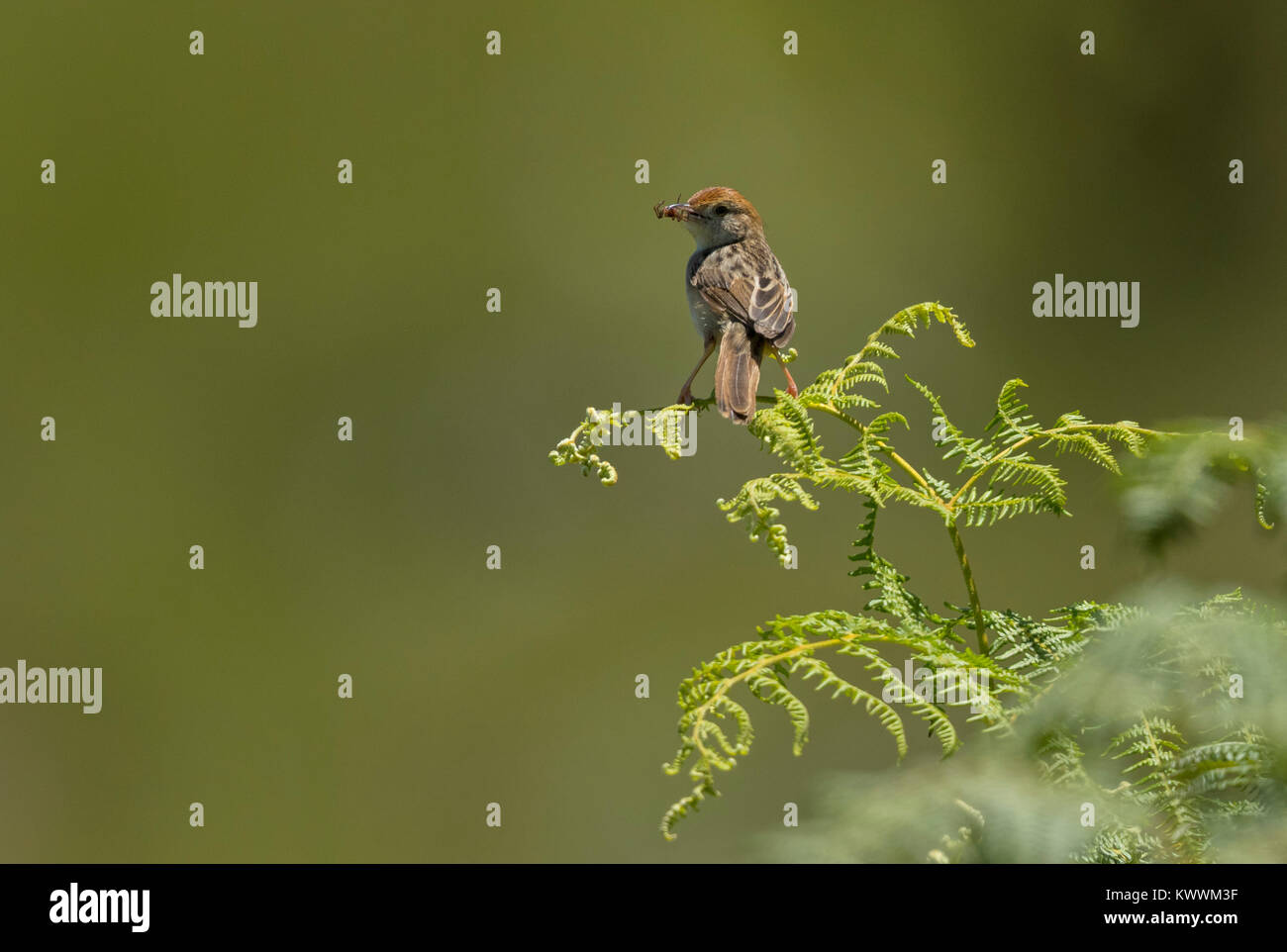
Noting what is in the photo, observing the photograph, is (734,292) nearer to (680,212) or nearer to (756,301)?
(756,301)

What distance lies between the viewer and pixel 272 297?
4742 mm

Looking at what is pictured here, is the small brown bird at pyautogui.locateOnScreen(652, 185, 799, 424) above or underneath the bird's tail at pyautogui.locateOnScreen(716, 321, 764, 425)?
above

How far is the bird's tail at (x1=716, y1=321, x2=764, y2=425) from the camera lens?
1677 millimetres

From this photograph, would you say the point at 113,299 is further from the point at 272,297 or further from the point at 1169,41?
the point at 1169,41

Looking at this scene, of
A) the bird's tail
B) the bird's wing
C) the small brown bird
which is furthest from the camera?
the bird's wing

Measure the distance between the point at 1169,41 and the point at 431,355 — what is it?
10.9ft

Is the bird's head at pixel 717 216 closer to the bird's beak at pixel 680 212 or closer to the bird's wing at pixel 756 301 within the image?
the bird's beak at pixel 680 212

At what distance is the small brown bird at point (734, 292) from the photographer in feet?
6.30

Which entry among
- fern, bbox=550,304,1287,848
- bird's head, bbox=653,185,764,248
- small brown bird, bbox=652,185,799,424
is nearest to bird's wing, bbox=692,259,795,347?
small brown bird, bbox=652,185,799,424

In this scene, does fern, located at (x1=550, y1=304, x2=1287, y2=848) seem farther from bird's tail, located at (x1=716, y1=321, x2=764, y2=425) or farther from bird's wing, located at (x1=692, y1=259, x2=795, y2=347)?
bird's wing, located at (x1=692, y1=259, x2=795, y2=347)

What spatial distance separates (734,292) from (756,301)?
64mm

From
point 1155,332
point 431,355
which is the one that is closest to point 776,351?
point 431,355

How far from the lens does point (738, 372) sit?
1.88 m

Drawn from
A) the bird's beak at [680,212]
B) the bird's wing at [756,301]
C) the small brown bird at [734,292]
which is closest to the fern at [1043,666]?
the small brown bird at [734,292]
